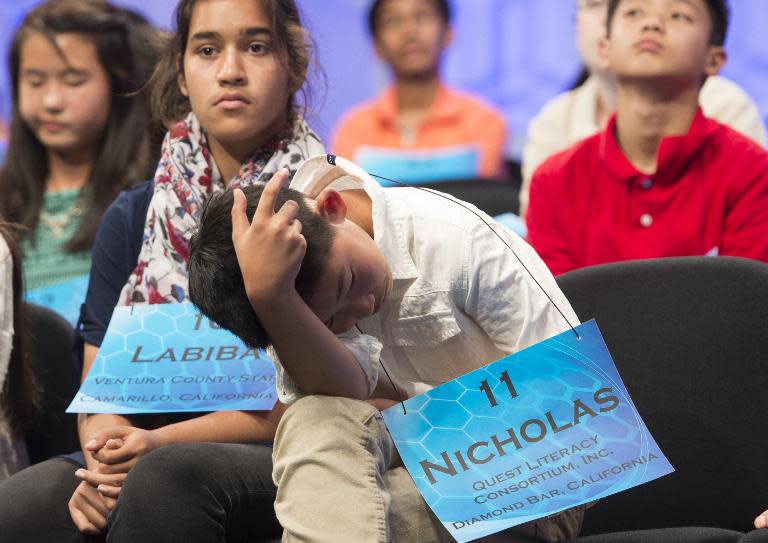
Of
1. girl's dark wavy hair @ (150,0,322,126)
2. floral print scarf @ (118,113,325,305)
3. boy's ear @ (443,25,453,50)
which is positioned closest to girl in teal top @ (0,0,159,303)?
girl's dark wavy hair @ (150,0,322,126)

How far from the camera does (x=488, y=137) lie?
386cm

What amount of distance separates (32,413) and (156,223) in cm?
39

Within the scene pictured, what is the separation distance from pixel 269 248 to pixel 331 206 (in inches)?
6.9

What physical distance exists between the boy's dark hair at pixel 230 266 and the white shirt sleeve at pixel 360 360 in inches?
2.7

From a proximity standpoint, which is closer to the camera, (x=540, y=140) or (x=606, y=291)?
(x=606, y=291)

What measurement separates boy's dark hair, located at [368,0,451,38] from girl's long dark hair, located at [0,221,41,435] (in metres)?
2.29

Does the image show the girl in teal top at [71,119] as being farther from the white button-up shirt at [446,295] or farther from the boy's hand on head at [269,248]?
the boy's hand on head at [269,248]

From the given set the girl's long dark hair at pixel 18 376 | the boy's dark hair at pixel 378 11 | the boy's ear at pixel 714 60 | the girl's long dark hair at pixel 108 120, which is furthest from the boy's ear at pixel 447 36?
the girl's long dark hair at pixel 18 376

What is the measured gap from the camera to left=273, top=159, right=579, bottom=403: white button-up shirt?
1.46m

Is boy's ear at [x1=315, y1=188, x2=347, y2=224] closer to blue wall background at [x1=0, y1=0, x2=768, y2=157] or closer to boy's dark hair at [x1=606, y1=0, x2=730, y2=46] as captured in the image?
boy's dark hair at [x1=606, y1=0, x2=730, y2=46]

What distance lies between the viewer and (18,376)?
1.92 meters

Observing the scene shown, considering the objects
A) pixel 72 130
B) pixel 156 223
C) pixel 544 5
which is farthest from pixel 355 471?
pixel 544 5

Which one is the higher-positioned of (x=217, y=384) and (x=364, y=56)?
(x=217, y=384)

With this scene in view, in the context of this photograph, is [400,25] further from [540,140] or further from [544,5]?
[540,140]
